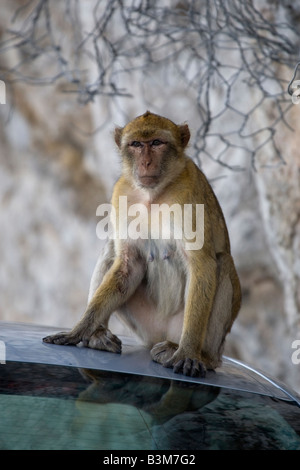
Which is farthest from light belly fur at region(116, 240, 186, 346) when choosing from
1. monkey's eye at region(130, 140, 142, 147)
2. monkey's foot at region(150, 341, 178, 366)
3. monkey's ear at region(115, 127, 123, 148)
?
monkey's ear at region(115, 127, 123, 148)

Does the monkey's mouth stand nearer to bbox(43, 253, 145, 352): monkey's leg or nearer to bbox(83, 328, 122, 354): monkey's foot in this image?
bbox(43, 253, 145, 352): monkey's leg

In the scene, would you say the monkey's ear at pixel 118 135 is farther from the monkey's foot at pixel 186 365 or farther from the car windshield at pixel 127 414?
the car windshield at pixel 127 414

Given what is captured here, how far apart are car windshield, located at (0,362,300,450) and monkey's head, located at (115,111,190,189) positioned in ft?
5.06

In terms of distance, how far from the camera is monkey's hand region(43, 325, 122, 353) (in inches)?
119

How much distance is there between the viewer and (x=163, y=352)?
321cm

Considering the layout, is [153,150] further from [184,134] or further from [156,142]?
[184,134]

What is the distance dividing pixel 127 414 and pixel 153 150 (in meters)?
1.97

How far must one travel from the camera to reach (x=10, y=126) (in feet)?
30.7

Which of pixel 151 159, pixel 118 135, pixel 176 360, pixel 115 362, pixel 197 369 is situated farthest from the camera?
pixel 118 135

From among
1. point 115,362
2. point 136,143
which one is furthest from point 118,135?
point 115,362

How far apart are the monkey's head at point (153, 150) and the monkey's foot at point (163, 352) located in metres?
0.87

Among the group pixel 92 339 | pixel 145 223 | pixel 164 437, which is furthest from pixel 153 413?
pixel 145 223

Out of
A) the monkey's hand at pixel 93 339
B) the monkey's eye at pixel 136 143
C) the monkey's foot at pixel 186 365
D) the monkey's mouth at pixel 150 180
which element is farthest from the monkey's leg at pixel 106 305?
the monkey's eye at pixel 136 143

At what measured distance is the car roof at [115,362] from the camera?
2396mm
